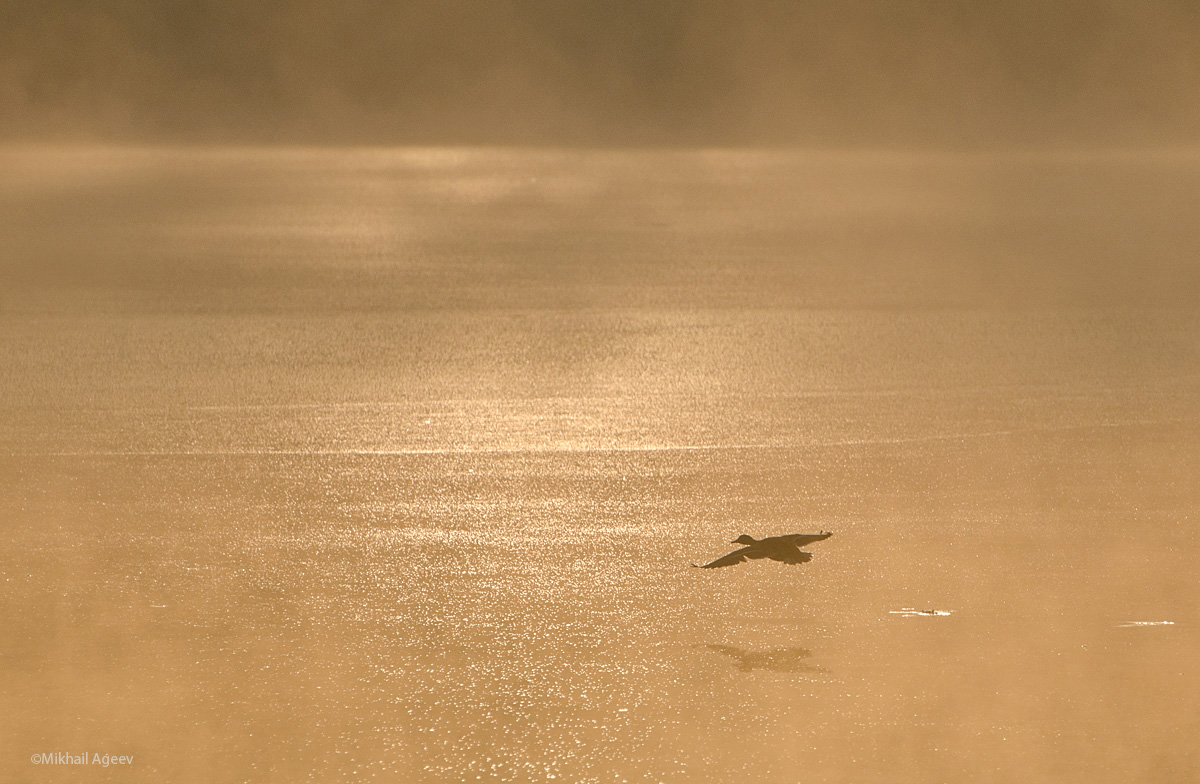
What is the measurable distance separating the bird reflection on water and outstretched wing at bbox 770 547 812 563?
0.51 ft

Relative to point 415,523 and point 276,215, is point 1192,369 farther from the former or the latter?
point 276,215

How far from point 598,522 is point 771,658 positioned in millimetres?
860

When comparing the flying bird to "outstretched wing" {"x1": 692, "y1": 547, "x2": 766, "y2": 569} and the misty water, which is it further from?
the misty water

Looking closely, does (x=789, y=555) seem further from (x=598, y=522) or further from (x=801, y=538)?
(x=598, y=522)

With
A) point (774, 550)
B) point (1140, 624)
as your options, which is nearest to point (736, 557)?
point (774, 550)

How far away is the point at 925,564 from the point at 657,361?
2291 mm

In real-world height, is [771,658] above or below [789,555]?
below

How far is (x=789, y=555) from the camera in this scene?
8.80ft

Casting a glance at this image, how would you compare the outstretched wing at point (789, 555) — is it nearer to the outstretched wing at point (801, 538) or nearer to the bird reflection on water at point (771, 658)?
the outstretched wing at point (801, 538)

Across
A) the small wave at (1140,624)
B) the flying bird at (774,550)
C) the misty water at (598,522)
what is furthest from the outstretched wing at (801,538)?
the small wave at (1140,624)

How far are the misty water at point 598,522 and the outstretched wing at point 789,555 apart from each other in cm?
14

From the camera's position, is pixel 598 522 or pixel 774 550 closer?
pixel 774 550

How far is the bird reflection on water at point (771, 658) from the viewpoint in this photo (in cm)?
254

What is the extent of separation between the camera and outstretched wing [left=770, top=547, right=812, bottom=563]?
267 cm
